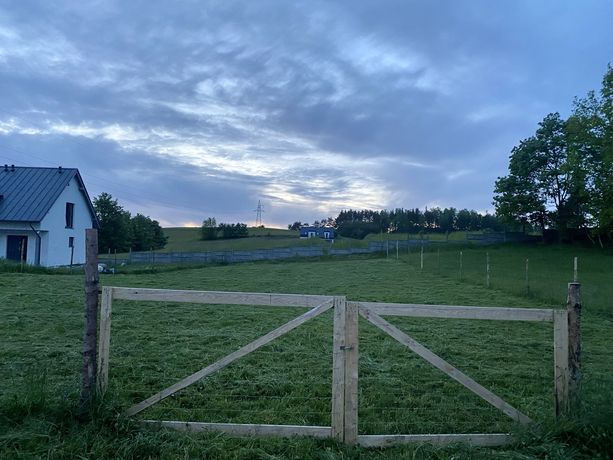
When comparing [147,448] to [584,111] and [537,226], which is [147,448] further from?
[537,226]

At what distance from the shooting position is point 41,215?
2717 centimetres

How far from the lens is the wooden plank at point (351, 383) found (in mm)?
3775

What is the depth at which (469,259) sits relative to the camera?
3466 cm

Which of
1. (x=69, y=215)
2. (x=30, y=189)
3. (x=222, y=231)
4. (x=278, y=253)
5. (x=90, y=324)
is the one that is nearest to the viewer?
(x=90, y=324)

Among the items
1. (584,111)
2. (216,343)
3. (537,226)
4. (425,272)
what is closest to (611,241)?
(537,226)

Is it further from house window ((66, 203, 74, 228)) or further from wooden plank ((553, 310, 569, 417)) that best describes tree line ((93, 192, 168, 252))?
wooden plank ((553, 310, 569, 417))

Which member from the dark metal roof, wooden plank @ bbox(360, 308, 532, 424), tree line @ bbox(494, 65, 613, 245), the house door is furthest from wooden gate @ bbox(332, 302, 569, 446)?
tree line @ bbox(494, 65, 613, 245)

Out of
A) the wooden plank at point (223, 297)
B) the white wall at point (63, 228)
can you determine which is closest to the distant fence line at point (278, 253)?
the white wall at point (63, 228)

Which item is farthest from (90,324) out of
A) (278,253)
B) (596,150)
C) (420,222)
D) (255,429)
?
(420,222)

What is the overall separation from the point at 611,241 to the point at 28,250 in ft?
167

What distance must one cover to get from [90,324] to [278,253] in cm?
3429

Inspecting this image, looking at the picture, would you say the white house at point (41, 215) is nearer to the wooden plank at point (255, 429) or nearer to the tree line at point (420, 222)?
the wooden plank at point (255, 429)

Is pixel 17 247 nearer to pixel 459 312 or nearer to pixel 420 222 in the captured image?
pixel 459 312

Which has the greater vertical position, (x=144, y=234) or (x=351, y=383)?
(x=144, y=234)
